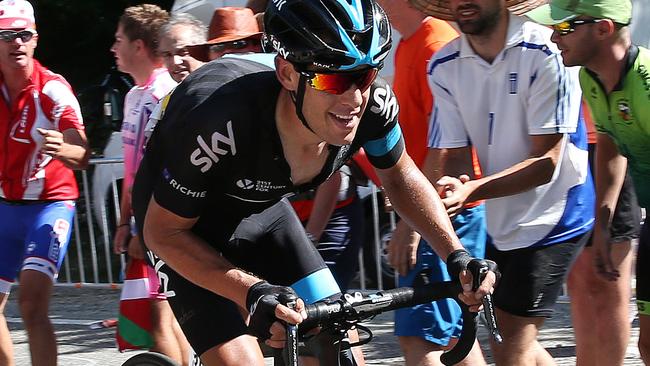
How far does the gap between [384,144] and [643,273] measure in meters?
1.57

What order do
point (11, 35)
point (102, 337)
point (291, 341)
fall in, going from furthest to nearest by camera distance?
1. point (102, 337)
2. point (11, 35)
3. point (291, 341)

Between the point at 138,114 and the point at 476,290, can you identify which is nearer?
the point at 476,290

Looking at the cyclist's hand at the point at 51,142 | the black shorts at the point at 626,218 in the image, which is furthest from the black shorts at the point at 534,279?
the cyclist's hand at the point at 51,142

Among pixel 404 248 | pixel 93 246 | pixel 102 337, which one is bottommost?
pixel 93 246

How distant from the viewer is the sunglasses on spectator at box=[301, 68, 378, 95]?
3459 mm

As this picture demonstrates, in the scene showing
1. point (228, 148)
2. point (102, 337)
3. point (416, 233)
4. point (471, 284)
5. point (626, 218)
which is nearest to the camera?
point (471, 284)

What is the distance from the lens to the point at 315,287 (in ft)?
13.6

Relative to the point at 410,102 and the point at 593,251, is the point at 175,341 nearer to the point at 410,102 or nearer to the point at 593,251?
the point at 410,102

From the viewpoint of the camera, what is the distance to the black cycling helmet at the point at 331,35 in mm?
3418

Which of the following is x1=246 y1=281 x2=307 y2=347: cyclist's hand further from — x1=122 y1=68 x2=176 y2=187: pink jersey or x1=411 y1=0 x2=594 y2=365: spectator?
x1=122 y1=68 x2=176 y2=187: pink jersey

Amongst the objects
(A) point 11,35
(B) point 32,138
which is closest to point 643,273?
(B) point 32,138

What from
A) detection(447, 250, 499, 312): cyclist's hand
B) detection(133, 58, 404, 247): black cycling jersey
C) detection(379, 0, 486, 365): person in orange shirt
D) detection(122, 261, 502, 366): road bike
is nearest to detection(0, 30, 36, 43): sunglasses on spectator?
detection(379, 0, 486, 365): person in orange shirt

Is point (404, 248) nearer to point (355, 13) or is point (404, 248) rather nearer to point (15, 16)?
point (355, 13)

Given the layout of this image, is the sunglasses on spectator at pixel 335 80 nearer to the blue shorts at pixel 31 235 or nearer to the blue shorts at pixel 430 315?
the blue shorts at pixel 430 315
